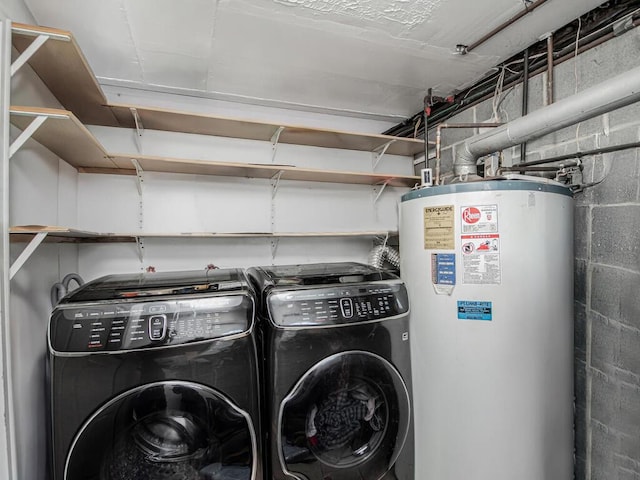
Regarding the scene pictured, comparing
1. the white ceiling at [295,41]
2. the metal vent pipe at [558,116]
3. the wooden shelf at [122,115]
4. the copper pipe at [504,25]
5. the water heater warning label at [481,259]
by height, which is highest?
the white ceiling at [295,41]

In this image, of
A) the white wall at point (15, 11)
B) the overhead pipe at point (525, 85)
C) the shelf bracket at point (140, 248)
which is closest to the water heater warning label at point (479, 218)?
the overhead pipe at point (525, 85)

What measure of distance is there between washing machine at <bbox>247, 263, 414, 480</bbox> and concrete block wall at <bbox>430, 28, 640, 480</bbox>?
806 millimetres

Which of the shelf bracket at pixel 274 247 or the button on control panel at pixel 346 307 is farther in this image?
the shelf bracket at pixel 274 247

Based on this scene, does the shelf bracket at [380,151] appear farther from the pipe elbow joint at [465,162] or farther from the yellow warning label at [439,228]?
the yellow warning label at [439,228]

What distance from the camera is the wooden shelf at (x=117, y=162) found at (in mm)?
1108

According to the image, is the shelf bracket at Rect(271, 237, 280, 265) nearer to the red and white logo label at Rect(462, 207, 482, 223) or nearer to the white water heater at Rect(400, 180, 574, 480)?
the white water heater at Rect(400, 180, 574, 480)

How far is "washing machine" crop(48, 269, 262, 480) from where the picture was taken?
0.99 metres

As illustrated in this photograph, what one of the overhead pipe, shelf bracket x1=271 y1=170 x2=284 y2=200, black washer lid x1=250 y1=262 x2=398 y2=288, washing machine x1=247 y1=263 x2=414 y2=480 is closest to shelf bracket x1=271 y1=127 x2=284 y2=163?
shelf bracket x1=271 y1=170 x2=284 y2=200

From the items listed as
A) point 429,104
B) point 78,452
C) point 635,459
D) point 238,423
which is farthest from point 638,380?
point 78,452

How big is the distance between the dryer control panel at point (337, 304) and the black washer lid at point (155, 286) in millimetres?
187

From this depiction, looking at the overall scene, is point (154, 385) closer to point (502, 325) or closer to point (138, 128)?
point (502, 325)

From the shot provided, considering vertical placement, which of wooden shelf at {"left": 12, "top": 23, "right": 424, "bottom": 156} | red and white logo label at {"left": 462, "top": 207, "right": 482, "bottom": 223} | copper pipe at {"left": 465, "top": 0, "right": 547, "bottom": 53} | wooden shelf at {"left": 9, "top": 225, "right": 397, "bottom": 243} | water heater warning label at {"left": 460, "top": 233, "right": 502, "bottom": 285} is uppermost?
copper pipe at {"left": 465, "top": 0, "right": 547, "bottom": 53}

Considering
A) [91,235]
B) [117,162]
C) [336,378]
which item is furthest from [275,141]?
[336,378]

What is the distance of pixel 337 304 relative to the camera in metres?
1.30
